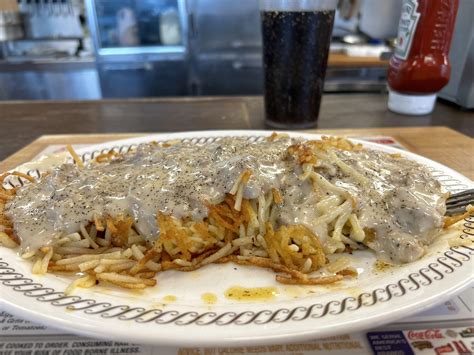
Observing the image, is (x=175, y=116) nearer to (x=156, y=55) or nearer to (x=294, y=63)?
(x=294, y=63)

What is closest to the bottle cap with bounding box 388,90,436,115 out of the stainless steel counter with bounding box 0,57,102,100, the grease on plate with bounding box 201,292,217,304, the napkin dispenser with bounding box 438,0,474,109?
the napkin dispenser with bounding box 438,0,474,109

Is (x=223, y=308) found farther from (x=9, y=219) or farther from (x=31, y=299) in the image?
(x=9, y=219)

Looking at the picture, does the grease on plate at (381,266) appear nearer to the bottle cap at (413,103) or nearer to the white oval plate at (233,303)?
the white oval plate at (233,303)

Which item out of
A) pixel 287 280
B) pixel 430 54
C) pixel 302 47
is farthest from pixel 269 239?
pixel 430 54

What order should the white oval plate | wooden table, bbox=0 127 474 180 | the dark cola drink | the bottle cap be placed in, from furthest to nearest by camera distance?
1. the bottle cap
2. the dark cola drink
3. wooden table, bbox=0 127 474 180
4. the white oval plate

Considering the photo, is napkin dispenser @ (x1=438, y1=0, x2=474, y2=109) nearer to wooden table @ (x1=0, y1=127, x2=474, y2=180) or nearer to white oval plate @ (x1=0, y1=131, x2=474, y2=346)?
wooden table @ (x1=0, y1=127, x2=474, y2=180)

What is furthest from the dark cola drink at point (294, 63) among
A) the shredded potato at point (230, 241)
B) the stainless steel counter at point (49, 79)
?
the stainless steel counter at point (49, 79)
